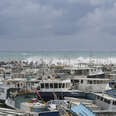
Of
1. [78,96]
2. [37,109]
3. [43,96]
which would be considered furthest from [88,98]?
[37,109]

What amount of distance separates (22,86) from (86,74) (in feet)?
40.2

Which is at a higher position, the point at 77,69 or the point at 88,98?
the point at 77,69

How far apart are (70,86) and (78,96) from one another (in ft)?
7.28

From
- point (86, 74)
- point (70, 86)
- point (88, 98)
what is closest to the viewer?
point (88, 98)

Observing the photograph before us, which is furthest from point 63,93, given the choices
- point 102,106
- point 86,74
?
point 86,74

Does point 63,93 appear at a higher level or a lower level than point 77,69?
lower

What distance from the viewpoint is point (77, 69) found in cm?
4384

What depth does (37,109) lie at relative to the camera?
83.2 feet

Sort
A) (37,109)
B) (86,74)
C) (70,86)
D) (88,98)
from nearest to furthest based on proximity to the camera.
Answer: (37,109)
(88,98)
(70,86)
(86,74)

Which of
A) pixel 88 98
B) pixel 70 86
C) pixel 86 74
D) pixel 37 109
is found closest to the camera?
pixel 37 109

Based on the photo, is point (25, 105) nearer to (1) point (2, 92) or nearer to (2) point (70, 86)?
(1) point (2, 92)

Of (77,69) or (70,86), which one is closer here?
(70,86)

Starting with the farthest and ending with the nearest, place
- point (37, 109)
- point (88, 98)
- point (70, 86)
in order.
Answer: point (70, 86) < point (88, 98) < point (37, 109)

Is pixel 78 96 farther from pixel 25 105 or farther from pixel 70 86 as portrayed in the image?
pixel 25 105
